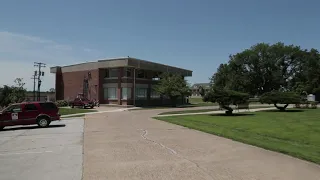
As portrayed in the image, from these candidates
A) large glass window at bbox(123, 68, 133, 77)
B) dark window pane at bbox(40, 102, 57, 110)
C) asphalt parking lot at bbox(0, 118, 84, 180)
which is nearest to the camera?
asphalt parking lot at bbox(0, 118, 84, 180)

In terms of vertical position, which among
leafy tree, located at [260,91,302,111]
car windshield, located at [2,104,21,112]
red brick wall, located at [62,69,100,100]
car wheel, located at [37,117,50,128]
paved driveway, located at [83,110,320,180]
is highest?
red brick wall, located at [62,69,100,100]

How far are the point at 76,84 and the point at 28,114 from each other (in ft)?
136

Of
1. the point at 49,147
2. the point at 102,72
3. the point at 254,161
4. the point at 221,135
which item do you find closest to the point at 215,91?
the point at 221,135

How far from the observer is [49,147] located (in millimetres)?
14008

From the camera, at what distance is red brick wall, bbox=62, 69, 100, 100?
61.0m

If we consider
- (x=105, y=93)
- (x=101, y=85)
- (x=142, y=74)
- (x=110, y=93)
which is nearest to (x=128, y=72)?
(x=142, y=74)

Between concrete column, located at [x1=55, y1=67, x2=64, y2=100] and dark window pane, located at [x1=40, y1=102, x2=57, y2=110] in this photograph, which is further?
concrete column, located at [x1=55, y1=67, x2=64, y2=100]

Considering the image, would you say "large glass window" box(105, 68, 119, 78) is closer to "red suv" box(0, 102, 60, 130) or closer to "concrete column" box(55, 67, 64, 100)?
"concrete column" box(55, 67, 64, 100)

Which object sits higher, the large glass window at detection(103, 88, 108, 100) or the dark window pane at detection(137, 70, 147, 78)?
the dark window pane at detection(137, 70, 147, 78)

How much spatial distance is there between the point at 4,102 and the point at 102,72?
1770 centimetres

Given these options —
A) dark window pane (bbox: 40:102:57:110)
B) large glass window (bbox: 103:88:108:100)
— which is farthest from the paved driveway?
large glass window (bbox: 103:88:108:100)

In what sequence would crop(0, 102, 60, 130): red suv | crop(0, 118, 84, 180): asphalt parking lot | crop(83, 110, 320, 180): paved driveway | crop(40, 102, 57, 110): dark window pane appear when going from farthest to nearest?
1. crop(40, 102, 57, 110): dark window pane
2. crop(0, 102, 60, 130): red suv
3. crop(0, 118, 84, 180): asphalt parking lot
4. crop(83, 110, 320, 180): paved driveway

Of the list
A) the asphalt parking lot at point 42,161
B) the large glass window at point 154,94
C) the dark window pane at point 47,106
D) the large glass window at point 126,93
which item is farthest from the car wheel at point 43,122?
the large glass window at point 154,94

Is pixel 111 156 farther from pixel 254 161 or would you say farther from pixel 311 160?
pixel 311 160
